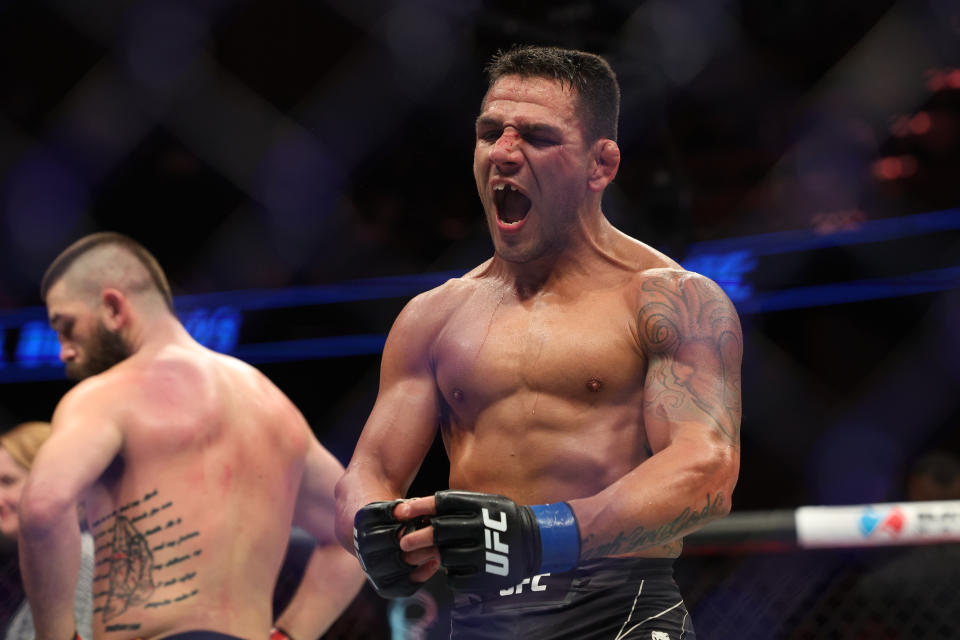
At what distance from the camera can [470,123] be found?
12.0 ft

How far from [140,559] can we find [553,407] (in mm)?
1016

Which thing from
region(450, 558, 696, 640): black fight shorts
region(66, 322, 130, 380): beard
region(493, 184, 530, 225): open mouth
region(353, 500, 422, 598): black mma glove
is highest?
region(66, 322, 130, 380): beard

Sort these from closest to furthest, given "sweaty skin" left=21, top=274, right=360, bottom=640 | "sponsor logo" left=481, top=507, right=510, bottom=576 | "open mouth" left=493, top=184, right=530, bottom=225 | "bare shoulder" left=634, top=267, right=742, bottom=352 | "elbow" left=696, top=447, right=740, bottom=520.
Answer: "sponsor logo" left=481, top=507, right=510, bottom=576
"elbow" left=696, top=447, right=740, bottom=520
"bare shoulder" left=634, top=267, right=742, bottom=352
"open mouth" left=493, top=184, right=530, bottom=225
"sweaty skin" left=21, top=274, right=360, bottom=640

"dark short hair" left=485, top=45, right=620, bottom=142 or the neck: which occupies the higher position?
"dark short hair" left=485, top=45, right=620, bottom=142

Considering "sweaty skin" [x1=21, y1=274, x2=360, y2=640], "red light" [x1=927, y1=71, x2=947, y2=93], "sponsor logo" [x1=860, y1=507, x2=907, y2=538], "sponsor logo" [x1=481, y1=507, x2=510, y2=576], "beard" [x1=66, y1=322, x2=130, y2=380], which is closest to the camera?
"sponsor logo" [x1=481, y1=507, x2=510, y2=576]

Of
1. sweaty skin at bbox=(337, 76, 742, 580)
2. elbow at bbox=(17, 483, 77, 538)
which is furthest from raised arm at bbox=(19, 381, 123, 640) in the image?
sweaty skin at bbox=(337, 76, 742, 580)

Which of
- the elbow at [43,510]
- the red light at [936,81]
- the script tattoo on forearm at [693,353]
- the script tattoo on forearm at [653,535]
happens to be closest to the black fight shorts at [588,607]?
the script tattoo on forearm at [653,535]

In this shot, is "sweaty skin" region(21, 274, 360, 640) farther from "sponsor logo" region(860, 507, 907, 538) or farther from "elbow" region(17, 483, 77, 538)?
"sponsor logo" region(860, 507, 907, 538)

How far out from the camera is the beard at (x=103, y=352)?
7.50ft

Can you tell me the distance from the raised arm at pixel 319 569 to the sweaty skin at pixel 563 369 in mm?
813

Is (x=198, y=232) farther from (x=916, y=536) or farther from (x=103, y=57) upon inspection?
(x=916, y=536)

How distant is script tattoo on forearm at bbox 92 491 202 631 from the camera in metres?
2.00

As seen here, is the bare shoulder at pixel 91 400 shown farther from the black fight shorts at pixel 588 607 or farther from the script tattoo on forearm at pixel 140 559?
the black fight shorts at pixel 588 607

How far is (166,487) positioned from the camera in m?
2.07
